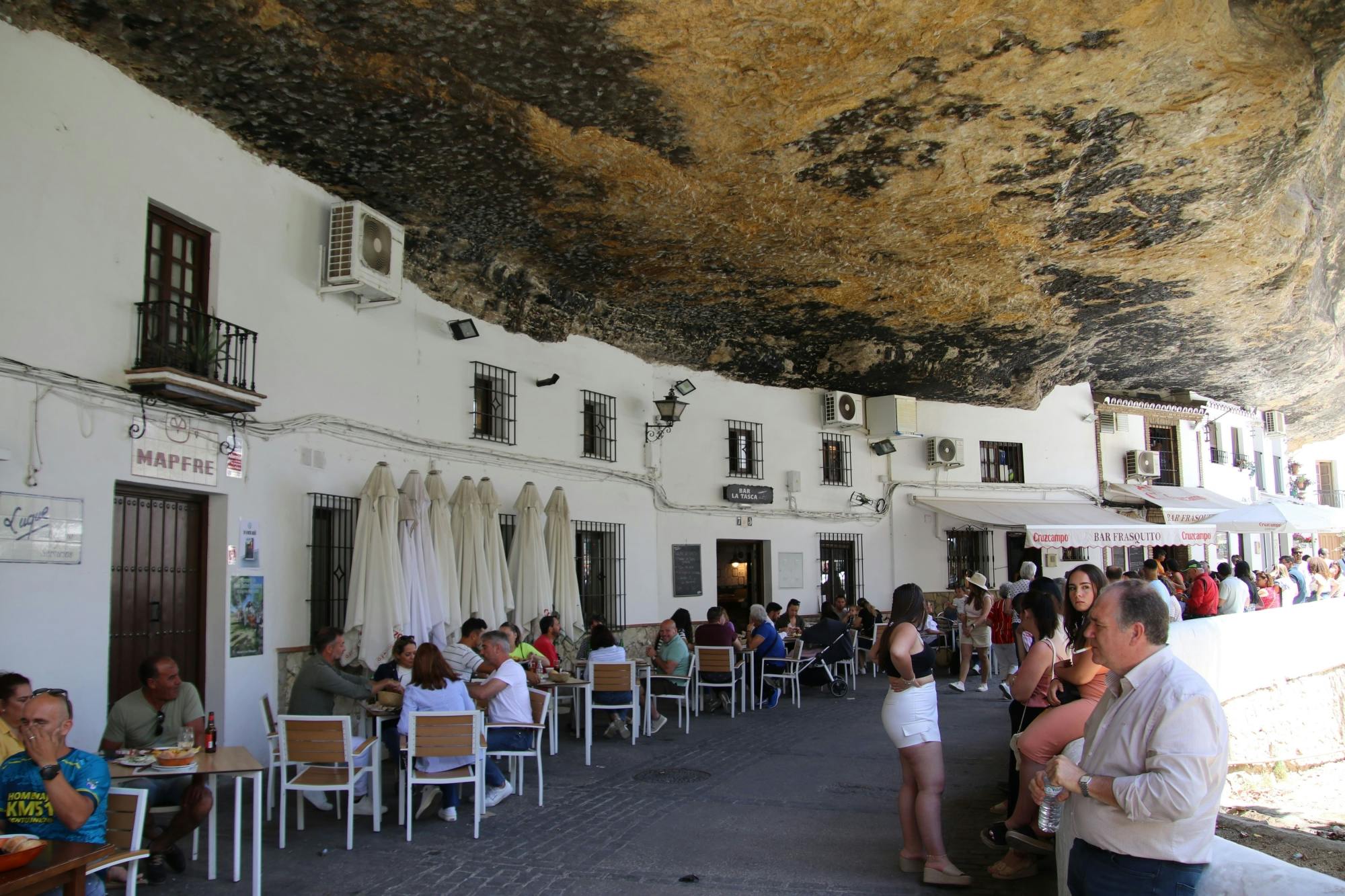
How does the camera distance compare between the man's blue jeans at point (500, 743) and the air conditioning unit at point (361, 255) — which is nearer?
the man's blue jeans at point (500, 743)

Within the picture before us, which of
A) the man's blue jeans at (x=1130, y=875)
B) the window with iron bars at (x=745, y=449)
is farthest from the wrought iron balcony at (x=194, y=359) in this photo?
the window with iron bars at (x=745, y=449)

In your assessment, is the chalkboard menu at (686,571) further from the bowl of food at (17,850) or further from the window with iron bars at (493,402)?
the bowl of food at (17,850)

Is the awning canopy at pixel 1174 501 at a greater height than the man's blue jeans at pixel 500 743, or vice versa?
the awning canopy at pixel 1174 501

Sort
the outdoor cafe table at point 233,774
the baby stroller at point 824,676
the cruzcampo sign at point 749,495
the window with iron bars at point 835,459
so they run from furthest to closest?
the window with iron bars at point 835,459
the cruzcampo sign at point 749,495
the baby stroller at point 824,676
the outdoor cafe table at point 233,774

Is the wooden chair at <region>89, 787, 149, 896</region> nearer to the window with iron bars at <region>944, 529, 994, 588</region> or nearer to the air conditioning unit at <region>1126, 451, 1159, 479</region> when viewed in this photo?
the window with iron bars at <region>944, 529, 994, 588</region>

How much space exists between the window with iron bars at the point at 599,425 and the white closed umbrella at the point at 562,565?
156cm

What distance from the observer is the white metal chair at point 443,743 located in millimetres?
6367

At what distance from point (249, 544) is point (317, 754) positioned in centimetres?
252

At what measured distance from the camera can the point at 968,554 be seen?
1980 centimetres

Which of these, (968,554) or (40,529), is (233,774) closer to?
(40,529)

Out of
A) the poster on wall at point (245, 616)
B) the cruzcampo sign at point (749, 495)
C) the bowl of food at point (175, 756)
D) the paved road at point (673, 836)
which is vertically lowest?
the paved road at point (673, 836)

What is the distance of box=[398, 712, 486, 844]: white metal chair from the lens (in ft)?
20.9

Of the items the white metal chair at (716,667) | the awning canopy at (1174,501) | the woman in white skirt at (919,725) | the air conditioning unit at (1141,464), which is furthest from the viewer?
Answer: the air conditioning unit at (1141,464)

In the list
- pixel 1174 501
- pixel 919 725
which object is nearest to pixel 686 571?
pixel 919 725
